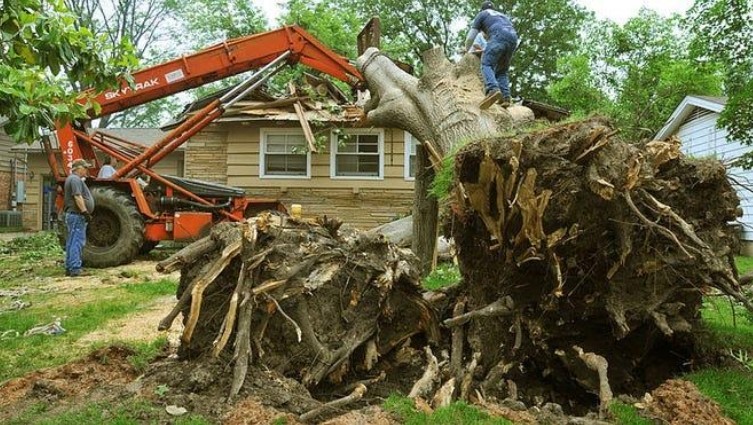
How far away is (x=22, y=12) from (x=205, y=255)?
77.6 inches

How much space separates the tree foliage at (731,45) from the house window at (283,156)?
1027cm

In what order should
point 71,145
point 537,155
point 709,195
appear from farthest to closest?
point 71,145, point 709,195, point 537,155

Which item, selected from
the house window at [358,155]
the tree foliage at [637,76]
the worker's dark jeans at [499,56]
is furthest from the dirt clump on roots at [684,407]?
the tree foliage at [637,76]

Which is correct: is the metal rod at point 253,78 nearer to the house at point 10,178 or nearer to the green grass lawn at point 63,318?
the green grass lawn at point 63,318

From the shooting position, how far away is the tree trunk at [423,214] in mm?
7770

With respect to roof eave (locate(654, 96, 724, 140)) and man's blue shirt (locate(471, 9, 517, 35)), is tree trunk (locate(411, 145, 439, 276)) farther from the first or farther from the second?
roof eave (locate(654, 96, 724, 140))

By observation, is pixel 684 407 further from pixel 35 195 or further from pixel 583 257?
pixel 35 195

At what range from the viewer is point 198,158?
656 inches

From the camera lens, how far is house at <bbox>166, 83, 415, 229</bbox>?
16.2 metres

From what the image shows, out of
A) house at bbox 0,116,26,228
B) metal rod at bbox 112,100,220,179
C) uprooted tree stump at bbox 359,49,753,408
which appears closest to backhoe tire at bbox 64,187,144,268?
metal rod at bbox 112,100,220,179

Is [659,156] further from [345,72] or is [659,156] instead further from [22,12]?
[345,72]

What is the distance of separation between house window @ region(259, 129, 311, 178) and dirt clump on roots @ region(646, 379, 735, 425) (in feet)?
43.0

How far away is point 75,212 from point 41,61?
22.7 feet

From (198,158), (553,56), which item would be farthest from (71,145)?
(553,56)
